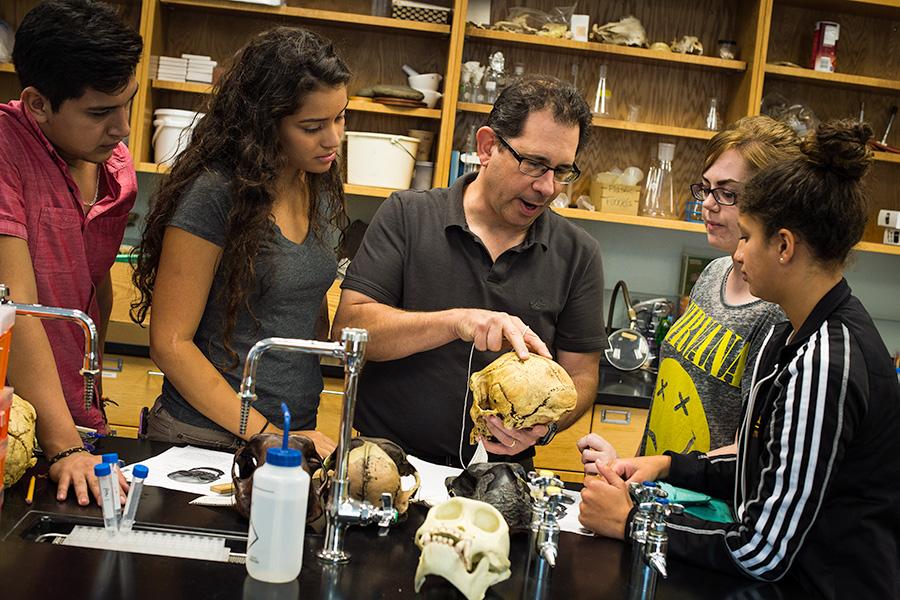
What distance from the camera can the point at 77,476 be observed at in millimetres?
1588

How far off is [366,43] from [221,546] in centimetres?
282

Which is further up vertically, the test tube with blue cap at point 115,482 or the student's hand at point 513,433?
the student's hand at point 513,433

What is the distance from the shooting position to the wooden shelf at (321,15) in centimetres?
357

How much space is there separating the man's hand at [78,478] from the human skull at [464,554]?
1.85 feet

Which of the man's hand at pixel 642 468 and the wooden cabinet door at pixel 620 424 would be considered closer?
the man's hand at pixel 642 468

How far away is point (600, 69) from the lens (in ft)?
12.8

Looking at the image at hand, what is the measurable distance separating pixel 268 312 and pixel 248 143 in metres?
0.35

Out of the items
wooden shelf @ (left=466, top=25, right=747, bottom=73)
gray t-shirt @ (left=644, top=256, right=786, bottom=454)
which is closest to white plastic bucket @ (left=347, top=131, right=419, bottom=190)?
wooden shelf @ (left=466, top=25, right=747, bottom=73)

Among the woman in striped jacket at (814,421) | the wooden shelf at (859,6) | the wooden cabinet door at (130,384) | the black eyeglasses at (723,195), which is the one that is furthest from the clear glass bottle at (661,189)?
the woman in striped jacket at (814,421)

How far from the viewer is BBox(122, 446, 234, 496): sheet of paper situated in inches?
65.9

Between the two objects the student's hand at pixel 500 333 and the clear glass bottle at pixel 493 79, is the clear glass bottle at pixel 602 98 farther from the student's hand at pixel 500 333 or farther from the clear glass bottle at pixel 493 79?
the student's hand at pixel 500 333

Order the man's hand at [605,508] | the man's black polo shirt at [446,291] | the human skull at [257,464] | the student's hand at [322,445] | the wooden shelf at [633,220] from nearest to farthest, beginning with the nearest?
the human skull at [257,464], the man's hand at [605,508], the student's hand at [322,445], the man's black polo shirt at [446,291], the wooden shelf at [633,220]

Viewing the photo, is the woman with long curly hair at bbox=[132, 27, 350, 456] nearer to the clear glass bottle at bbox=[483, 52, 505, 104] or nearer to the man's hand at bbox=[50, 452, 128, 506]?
the man's hand at bbox=[50, 452, 128, 506]

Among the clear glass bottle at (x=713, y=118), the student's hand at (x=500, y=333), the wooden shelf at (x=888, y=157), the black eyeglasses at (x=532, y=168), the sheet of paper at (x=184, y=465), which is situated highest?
the clear glass bottle at (x=713, y=118)
